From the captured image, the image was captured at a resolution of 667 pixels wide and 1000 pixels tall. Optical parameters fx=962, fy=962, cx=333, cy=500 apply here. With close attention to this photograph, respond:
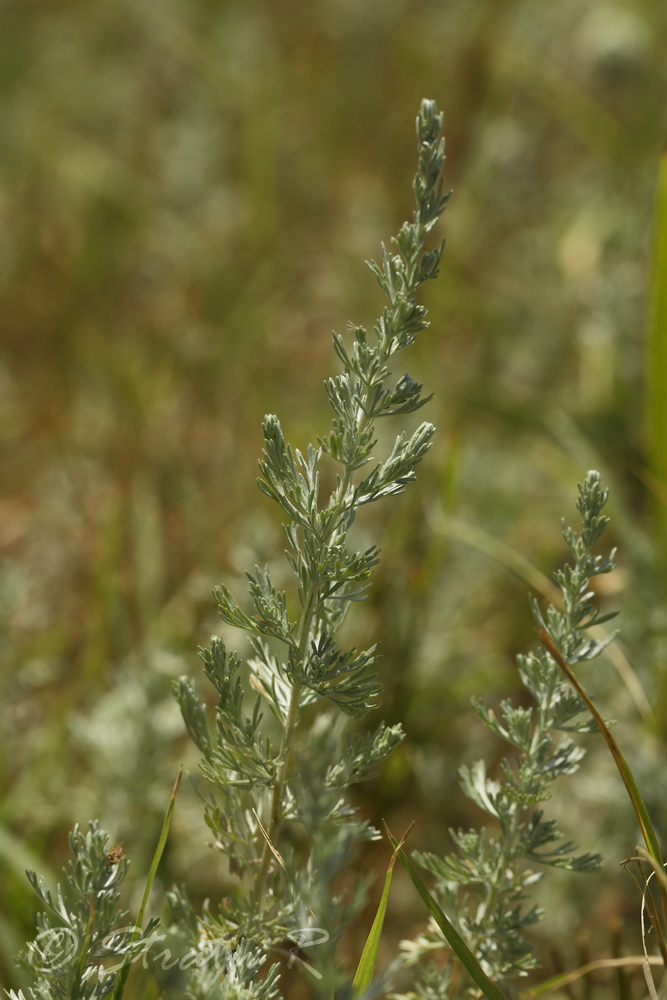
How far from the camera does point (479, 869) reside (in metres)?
1.06

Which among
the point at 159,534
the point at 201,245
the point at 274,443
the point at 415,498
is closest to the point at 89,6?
the point at 201,245

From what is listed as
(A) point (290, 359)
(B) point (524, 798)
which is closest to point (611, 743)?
(B) point (524, 798)

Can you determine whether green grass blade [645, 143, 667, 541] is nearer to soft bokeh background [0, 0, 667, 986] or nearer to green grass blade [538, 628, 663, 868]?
soft bokeh background [0, 0, 667, 986]

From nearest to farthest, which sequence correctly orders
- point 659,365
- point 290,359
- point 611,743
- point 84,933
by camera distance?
point 84,933 < point 611,743 < point 659,365 < point 290,359

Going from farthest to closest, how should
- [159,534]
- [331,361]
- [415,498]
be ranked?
[331,361], [159,534], [415,498]

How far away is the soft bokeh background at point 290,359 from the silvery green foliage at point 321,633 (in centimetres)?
50

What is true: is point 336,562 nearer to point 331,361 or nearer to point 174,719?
point 174,719

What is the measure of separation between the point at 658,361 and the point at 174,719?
3.58 ft

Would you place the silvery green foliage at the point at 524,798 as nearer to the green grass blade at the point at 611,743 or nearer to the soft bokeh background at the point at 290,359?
the green grass blade at the point at 611,743

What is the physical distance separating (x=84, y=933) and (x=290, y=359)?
95.3 inches

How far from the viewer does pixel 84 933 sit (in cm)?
95

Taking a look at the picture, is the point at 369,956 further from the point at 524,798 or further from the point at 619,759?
the point at 619,759

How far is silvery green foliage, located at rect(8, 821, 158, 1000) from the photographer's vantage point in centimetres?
93

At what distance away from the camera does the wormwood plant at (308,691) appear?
917 mm
